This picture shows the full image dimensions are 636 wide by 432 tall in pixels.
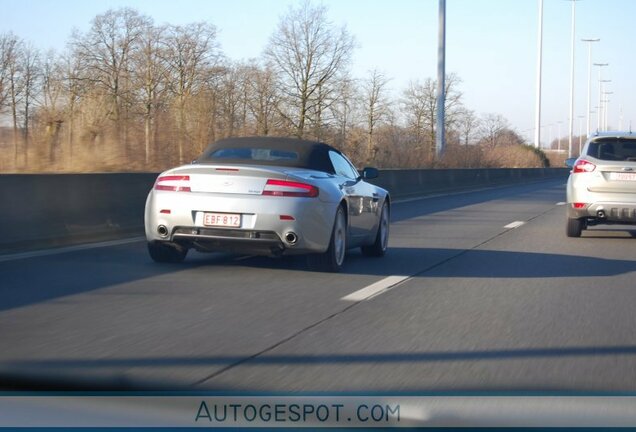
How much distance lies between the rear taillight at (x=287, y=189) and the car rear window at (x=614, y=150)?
7190mm

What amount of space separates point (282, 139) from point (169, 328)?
4494mm

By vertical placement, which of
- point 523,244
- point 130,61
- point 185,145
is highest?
point 130,61

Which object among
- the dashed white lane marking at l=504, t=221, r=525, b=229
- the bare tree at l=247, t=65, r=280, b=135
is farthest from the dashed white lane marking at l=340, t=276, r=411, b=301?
the bare tree at l=247, t=65, r=280, b=135

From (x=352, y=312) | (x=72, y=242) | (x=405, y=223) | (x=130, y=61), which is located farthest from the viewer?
(x=130, y=61)

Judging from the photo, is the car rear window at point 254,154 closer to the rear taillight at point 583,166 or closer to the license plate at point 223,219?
the license plate at point 223,219

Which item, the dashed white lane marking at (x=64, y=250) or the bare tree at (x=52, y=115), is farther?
the bare tree at (x=52, y=115)

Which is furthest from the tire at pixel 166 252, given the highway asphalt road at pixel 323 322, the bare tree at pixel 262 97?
the bare tree at pixel 262 97

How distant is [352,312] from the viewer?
8.16 m

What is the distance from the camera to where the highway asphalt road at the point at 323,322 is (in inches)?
231

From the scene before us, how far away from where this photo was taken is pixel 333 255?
10.6 m

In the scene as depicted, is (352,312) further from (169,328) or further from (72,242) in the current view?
(72,242)

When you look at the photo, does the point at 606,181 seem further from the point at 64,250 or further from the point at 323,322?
the point at 323,322

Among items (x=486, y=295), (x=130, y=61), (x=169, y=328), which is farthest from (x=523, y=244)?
(x=130, y=61)

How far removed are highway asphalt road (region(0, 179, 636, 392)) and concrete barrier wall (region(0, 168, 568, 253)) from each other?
0.88 m
